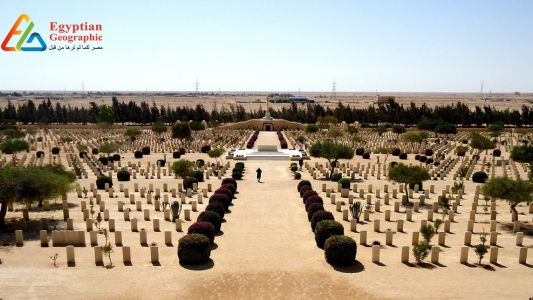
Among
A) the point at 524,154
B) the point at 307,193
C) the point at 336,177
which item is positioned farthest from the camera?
the point at 524,154

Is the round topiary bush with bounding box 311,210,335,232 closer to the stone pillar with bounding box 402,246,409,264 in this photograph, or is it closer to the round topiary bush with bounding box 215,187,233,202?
the stone pillar with bounding box 402,246,409,264

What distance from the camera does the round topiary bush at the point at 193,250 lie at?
16594 millimetres

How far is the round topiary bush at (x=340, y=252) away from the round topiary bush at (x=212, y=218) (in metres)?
5.84

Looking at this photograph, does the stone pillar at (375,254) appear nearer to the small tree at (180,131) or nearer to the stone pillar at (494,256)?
the stone pillar at (494,256)

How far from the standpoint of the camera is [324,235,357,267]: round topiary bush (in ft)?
54.3

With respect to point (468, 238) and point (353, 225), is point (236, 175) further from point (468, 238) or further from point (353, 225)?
point (468, 238)

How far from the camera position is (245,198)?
29078 millimetres

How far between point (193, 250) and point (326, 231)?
546cm

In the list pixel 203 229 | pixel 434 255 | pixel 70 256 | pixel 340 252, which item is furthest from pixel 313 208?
pixel 70 256

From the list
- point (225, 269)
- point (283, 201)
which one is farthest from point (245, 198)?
point (225, 269)

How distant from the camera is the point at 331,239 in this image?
17.1 m

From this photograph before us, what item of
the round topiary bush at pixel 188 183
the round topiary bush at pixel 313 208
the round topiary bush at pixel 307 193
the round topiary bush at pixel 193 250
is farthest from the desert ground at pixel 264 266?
the round topiary bush at pixel 188 183

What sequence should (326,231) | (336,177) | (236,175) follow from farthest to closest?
(236,175), (336,177), (326,231)

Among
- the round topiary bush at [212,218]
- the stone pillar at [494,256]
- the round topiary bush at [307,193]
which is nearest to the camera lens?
the stone pillar at [494,256]
